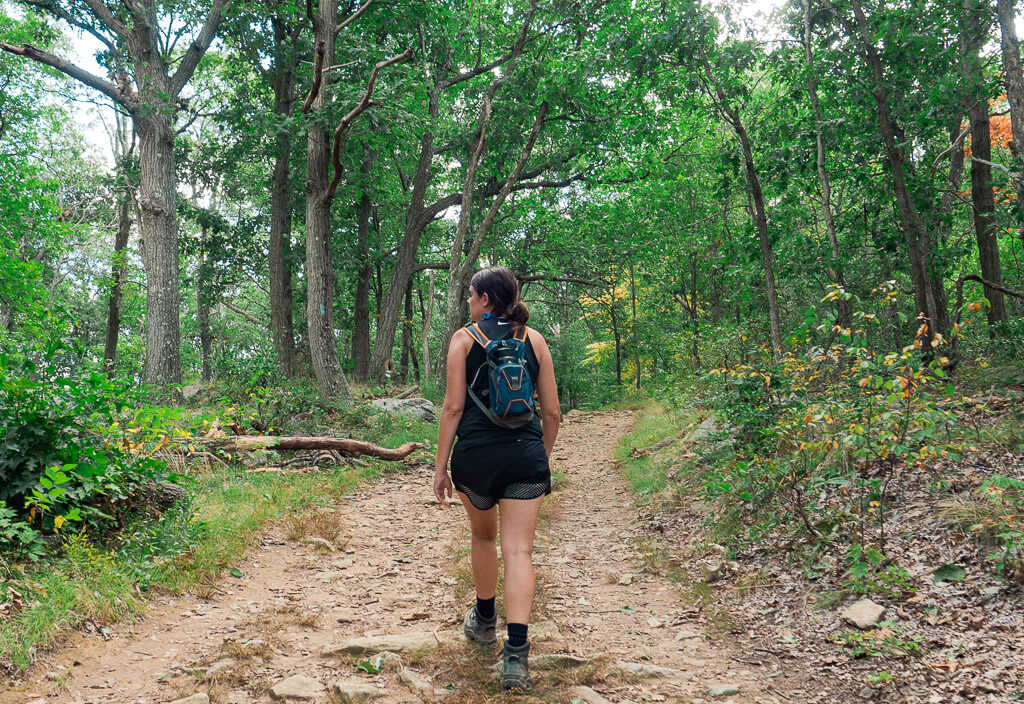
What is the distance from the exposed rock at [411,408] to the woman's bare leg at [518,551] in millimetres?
8348

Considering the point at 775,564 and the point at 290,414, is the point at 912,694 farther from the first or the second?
the point at 290,414

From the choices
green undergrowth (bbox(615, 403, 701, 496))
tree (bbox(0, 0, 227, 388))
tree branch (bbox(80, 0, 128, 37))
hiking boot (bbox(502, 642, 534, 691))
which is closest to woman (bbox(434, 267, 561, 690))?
hiking boot (bbox(502, 642, 534, 691))

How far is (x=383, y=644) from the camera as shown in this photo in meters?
3.45

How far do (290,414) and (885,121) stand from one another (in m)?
9.66

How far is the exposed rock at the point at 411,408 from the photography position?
1170 centimetres

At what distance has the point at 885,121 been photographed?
8.23m

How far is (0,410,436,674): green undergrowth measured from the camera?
3228mm

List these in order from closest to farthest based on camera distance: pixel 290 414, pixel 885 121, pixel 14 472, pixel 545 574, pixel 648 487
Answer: pixel 14 472 < pixel 545 574 < pixel 648 487 < pixel 885 121 < pixel 290 414

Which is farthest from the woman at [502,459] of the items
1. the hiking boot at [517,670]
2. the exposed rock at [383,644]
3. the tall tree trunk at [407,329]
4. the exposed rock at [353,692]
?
the tall tree trunk at [407,329]

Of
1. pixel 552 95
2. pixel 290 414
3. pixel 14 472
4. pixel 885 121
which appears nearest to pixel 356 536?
pixel 14 472

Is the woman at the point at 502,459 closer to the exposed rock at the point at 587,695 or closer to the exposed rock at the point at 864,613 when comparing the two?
the exposed rock at the point at 587,695

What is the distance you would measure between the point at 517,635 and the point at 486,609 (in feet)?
1.57

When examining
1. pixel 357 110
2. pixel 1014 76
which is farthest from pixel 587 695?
pixel 357 110

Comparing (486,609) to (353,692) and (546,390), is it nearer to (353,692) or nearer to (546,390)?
(353,692)
